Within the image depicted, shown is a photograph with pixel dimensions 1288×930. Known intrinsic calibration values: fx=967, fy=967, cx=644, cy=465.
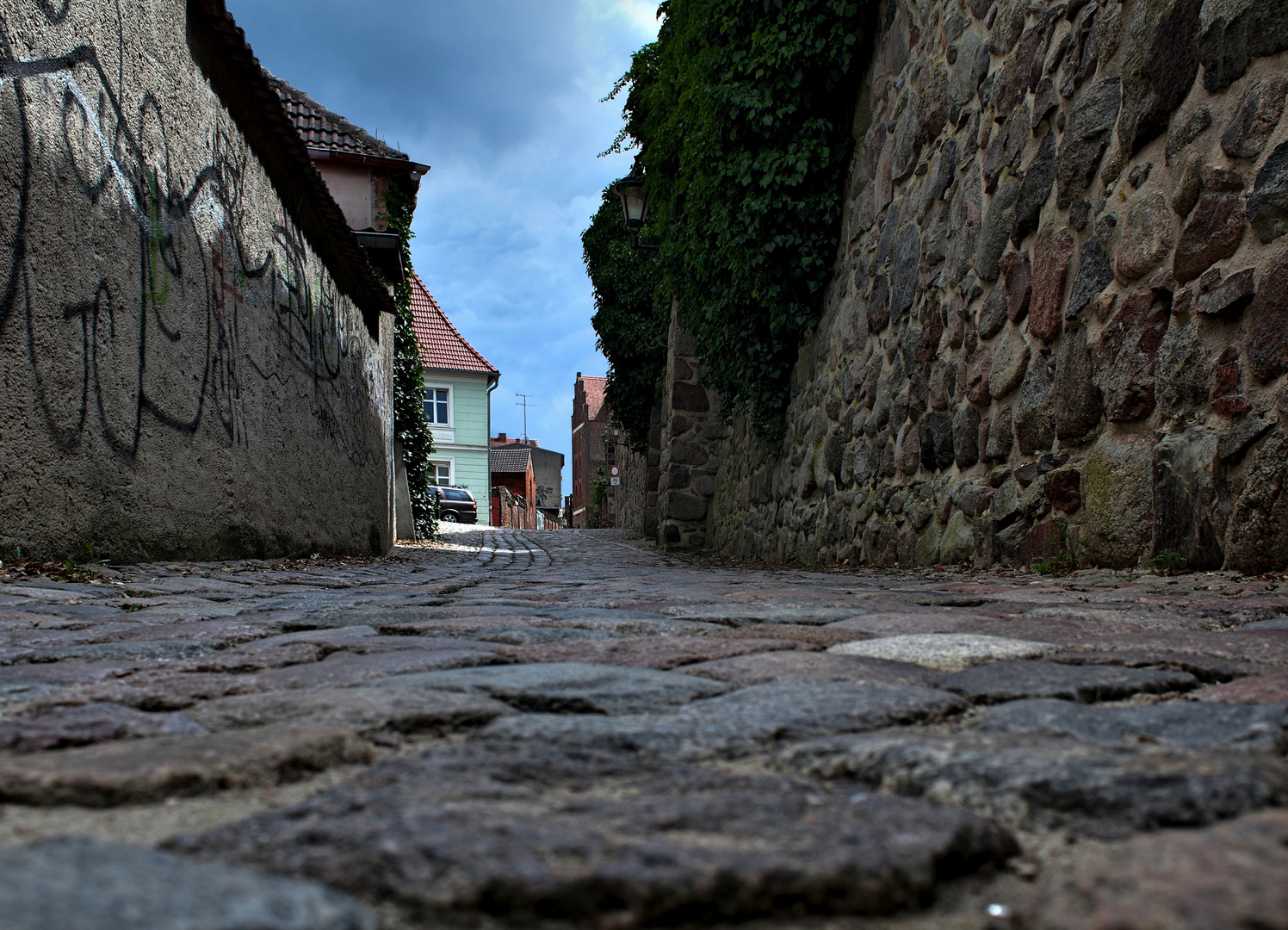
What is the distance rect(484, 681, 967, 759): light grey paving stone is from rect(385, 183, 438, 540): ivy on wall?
1360 cm

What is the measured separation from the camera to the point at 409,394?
15250mm

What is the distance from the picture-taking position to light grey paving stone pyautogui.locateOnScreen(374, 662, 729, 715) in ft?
4.43

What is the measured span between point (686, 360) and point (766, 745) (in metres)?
11.5

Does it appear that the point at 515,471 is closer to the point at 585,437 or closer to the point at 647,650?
the point at 585,437

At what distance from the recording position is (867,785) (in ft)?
3.16

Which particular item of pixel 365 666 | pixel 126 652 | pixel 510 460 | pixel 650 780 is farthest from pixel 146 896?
pixel 510 460

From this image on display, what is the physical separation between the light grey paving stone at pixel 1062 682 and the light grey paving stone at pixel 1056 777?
31 centimetres

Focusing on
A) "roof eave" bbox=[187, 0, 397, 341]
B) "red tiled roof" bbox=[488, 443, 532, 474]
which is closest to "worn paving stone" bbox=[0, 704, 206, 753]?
"roof eave" bbox=[187, 0, 397, 341]

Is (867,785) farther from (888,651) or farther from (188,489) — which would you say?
(188,489)

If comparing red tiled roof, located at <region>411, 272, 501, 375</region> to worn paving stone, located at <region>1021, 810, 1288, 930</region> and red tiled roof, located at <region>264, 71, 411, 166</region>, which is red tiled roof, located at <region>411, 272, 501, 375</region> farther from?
worn paving stone, located at <region>1021, 810, 1288, 930</region>

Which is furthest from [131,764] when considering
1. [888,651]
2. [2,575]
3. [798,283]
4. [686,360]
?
[686,360]

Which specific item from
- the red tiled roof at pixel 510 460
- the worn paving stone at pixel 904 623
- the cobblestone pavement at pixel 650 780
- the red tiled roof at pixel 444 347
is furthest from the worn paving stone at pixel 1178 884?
the red tiled roof at pixel 510 460

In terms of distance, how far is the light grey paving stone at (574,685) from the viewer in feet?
4.43

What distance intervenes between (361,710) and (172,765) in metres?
0.31
